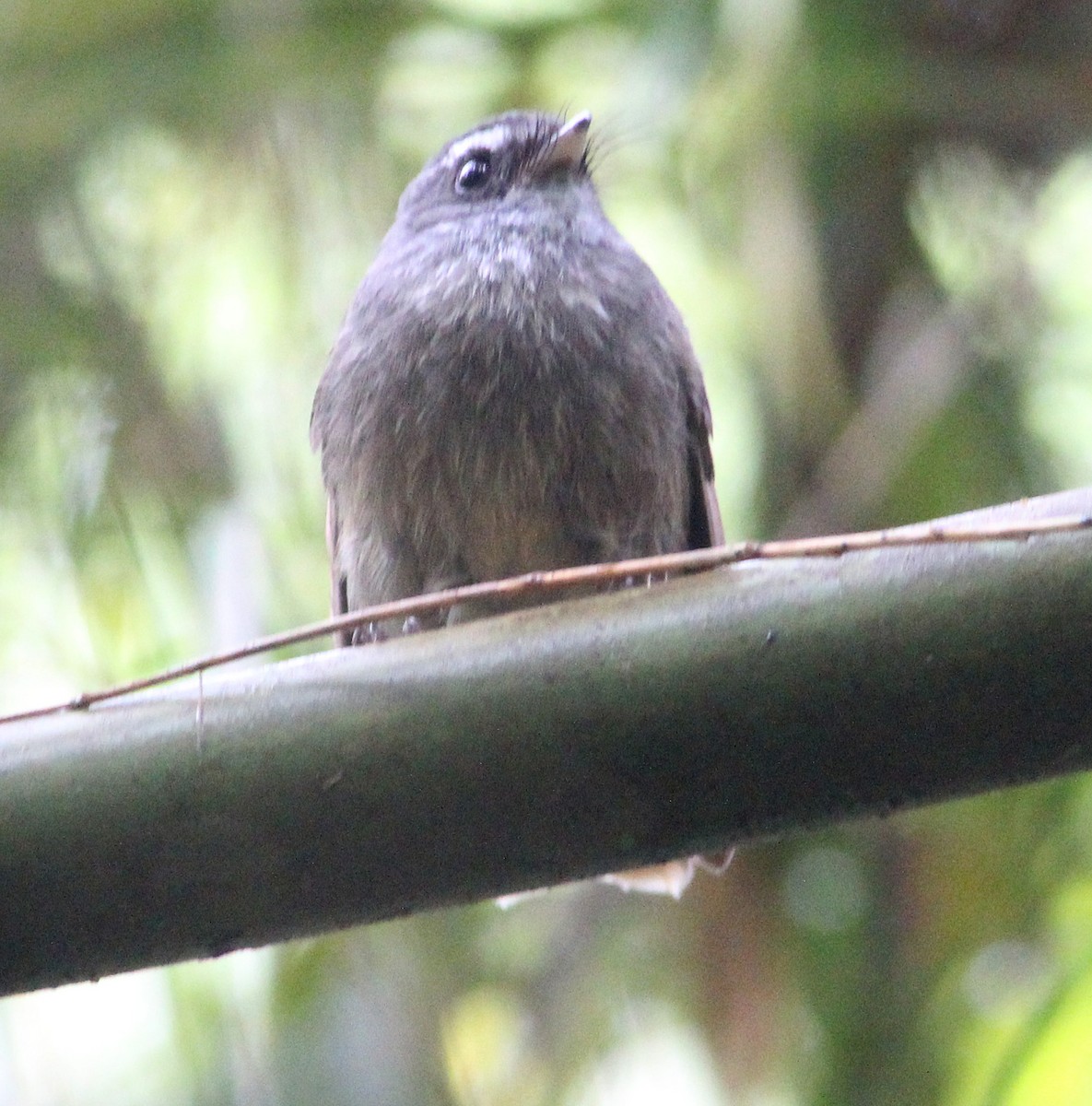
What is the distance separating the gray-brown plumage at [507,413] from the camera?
250cm

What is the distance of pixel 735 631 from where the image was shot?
1.44 m

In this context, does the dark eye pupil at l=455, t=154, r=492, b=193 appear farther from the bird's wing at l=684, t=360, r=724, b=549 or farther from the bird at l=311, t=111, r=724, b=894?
the bird's wing at l=684, t=360, r=724, b=549

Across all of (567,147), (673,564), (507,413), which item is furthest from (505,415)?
(673,564)

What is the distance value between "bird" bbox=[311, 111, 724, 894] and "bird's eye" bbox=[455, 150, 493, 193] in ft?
0.41

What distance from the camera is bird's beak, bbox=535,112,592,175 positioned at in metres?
2.94

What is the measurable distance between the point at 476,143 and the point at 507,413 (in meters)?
0.75

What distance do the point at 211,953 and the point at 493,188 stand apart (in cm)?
180

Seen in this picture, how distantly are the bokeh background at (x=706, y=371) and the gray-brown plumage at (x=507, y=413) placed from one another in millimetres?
323

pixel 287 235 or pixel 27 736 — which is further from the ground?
pixel 287 235

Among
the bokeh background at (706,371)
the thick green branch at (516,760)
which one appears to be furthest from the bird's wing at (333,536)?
the thick green branch at (516,760)

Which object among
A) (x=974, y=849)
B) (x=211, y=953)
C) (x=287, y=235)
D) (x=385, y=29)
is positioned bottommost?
(x=211, y=953)

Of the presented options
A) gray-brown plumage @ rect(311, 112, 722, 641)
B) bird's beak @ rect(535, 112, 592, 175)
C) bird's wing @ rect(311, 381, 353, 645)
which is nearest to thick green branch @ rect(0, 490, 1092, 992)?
gray-brown plumage @ rect(311, 112, 722, 641)

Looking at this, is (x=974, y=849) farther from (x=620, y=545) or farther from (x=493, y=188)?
(x=493, y=188)

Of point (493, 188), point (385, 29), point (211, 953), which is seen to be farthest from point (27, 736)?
point (385, 29)
